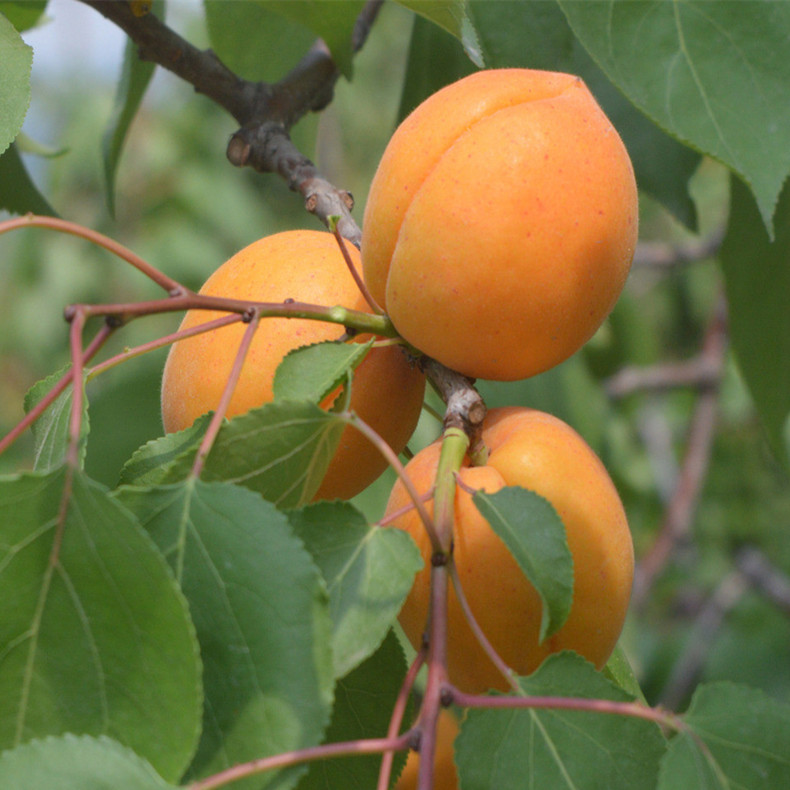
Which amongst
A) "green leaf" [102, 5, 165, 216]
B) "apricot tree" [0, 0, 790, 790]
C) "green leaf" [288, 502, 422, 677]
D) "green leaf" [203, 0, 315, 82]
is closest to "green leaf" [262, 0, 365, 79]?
"apricot tree" [0, 0, 790, 790]

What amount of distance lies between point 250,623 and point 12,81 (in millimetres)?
351

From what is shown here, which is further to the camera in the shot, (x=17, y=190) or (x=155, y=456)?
(x=17, y=190)

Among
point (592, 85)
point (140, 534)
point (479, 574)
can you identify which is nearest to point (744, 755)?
point (479, 574)

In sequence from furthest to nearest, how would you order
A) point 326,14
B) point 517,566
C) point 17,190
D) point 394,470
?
1. point 17,190
2. point 326,14
3. point 394,470
4. point 517,566

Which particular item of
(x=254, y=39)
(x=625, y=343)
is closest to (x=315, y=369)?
(x=254, y=39)

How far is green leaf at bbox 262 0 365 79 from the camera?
731 mm

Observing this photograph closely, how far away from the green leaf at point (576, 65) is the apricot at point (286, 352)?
23cm

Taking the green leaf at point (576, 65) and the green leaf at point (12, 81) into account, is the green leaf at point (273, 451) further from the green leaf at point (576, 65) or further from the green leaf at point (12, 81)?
the green leaf at point (576, 65)

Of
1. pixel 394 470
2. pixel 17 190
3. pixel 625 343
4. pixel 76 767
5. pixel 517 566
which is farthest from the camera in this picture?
pixel 625 343

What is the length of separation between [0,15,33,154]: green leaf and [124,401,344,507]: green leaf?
216 millimetres

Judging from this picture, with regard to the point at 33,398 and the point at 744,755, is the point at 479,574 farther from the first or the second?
the point at 33,398

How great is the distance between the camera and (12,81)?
56 centimetres

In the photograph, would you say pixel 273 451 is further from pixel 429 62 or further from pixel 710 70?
pixel 429 62

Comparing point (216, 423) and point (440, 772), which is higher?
point (216, 423)
